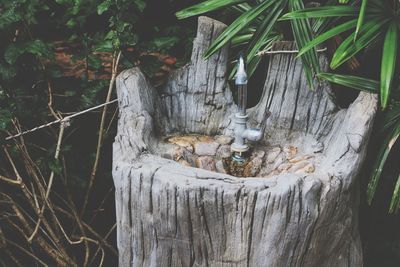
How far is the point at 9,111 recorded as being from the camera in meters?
2.23

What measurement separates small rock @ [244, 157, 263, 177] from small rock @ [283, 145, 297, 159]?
101 mm

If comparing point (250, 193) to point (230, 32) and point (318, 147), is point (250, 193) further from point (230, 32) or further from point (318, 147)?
point (230, 32)

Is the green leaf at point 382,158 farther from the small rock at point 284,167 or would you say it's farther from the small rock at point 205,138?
the small rock at point 205,138

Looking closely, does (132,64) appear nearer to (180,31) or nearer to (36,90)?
(180,31)

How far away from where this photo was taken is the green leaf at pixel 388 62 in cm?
175

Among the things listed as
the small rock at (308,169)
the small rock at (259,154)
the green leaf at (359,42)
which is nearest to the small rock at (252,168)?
the small rock at (259,154)

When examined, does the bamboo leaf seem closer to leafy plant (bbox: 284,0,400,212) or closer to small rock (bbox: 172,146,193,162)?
leafy plant (bbox: 284,0,400,212)

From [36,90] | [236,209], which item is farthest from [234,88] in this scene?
[236,209]

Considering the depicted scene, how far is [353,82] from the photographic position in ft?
6.43

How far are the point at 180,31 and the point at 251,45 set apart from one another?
0.62 meters

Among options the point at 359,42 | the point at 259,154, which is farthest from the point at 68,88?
the point at 359,42

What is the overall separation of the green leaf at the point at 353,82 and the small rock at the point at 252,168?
1.29 feet

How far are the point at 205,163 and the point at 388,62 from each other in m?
0.73

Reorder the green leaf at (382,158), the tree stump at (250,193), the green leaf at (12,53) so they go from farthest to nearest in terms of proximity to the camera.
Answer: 1. the green leaf at (12,53)
2. the green leaf at (382,158)
3. the tree stump at (250,193)
